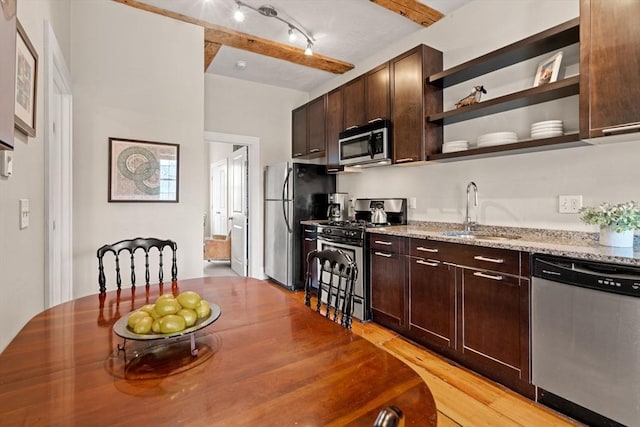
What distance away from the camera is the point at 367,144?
138 inches

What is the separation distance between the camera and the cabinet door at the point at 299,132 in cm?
473

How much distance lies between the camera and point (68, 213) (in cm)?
257

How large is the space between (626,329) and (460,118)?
1917mm

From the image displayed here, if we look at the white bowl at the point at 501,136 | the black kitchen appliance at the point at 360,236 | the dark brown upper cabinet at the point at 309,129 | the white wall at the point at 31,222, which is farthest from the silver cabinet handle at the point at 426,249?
the white wall at the point at 31,222

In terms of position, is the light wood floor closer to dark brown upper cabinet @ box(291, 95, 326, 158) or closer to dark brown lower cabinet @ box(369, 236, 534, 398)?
dark brown lower cabinet @ box(369, 236, 534, 398)

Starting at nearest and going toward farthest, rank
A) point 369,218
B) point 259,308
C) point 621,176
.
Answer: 1. point 259,308
2. point 621,176
3. point 369,218

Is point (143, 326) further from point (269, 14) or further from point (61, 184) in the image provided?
point (269, 14)

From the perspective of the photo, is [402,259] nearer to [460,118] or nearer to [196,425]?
[460,118]

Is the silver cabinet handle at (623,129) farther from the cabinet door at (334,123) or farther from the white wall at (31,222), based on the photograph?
the white wall at (31,222)

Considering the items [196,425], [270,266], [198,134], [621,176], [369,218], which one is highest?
[198,134]

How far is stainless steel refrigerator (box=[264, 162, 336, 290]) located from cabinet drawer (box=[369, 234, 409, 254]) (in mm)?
1464

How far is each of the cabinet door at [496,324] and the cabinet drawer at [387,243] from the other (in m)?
0.60

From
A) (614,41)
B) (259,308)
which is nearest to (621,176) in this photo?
(614,41)

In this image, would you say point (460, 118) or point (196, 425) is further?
point (460, 118)
